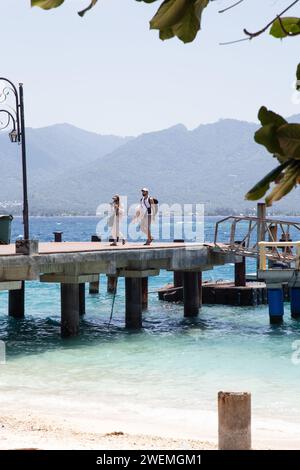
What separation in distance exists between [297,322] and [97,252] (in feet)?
28.0

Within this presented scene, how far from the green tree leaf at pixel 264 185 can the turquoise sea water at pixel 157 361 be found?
11858 millimetres

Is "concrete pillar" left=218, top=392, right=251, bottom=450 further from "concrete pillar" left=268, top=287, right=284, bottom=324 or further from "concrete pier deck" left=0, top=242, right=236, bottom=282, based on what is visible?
"concrete pillar" left=268, top=287, right=284, bottom=324

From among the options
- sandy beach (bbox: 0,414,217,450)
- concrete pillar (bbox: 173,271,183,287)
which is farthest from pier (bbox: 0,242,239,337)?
sandy beach (bbox: 0,414,217,450)

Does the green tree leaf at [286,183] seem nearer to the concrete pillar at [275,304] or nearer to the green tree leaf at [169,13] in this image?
the green tree leaf at [169,13]

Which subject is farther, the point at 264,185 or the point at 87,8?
the point at 87,8

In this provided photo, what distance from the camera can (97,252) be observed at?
21.8 m

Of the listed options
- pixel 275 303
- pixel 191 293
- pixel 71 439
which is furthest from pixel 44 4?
pixel 191 293

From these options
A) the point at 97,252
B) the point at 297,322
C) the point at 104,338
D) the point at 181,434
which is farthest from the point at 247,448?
the point at 297,322

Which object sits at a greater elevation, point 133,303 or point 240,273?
point 240,273

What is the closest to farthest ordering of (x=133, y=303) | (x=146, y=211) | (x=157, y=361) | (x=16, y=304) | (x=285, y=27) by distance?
(x=285, y=27), (x=157, y=361), (x=146, y=211), (x=133, y=303), (x=16, y=304)

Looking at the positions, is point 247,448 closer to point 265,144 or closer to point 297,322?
point 265,144

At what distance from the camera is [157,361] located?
19.9m

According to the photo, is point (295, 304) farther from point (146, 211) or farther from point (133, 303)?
point (146, 211)

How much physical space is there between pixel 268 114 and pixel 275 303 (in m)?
23.9
